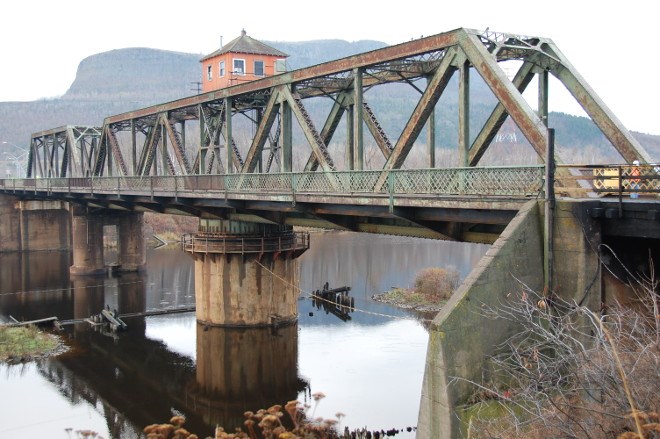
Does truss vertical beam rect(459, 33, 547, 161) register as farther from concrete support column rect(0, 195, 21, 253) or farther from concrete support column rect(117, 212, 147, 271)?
concrete support column rect(0, 195, 21, 253)

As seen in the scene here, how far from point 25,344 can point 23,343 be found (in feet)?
0.50

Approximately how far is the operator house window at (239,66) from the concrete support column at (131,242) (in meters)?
15.1

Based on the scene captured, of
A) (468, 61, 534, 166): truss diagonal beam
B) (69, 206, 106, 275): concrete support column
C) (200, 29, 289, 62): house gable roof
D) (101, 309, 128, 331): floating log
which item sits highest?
(200, 29, 289, 62): house gable roof

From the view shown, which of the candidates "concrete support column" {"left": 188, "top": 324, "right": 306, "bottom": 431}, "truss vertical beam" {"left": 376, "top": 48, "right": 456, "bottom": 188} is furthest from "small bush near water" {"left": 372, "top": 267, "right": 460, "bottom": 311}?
"truss vertical beam" {"left": 376, "top": 48, "right": 456, "bottom": 188}

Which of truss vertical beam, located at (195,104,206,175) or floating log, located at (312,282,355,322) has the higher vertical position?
truss vertical beam, located at (195,104,206,175)

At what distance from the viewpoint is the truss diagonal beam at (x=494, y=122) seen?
1573 cm

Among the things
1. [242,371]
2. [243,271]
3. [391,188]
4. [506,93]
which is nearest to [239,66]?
[243,271]

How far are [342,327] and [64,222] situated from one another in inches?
1512

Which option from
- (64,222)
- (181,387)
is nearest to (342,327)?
(181,387)

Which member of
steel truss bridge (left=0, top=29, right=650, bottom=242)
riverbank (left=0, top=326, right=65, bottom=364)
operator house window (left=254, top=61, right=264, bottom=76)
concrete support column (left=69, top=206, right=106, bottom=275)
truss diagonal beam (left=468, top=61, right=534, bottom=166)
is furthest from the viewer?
concrete support column (left=69, top=206, right=106, bottom=275)

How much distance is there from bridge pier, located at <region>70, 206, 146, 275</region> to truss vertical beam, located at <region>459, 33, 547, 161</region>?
34.8m

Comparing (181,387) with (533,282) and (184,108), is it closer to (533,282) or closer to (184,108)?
(184,108)

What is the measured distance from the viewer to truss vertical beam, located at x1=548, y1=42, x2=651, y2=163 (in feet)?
45.2

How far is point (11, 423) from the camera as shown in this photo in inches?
772
